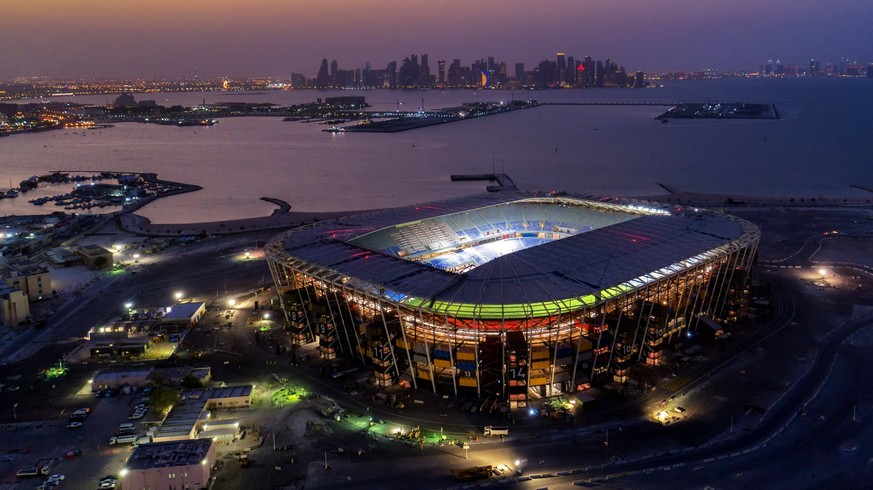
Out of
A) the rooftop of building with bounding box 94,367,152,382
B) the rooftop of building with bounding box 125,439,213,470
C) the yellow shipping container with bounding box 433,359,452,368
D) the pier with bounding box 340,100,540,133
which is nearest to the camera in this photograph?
the rooftop of building with bounding box 125,439,213,470

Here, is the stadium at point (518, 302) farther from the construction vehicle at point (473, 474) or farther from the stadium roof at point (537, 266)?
the construction vehicle at point (473, 474)

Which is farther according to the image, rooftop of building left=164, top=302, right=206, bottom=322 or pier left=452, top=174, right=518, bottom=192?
pier left=452, top=174, right=518, bottom=192

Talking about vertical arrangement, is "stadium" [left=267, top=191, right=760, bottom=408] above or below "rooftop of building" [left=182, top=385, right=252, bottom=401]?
above

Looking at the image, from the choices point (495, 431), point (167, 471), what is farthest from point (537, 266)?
point (167, 471)

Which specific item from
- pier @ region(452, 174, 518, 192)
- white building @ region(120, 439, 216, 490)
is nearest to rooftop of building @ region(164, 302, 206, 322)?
white building @ region(120, 439, 216, 490)

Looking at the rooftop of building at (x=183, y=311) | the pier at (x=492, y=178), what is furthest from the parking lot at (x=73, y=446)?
the pier at (x=492, y=178)

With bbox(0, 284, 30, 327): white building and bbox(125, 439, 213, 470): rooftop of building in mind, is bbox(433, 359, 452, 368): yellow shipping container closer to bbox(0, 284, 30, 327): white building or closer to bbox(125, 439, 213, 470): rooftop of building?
bbox(125, 439, 213, 470): rooftop of building
